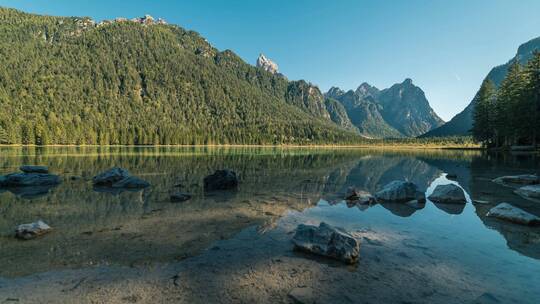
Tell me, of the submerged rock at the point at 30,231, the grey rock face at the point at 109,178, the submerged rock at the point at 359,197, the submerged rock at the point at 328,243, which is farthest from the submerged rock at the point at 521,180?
the grey rock face at the point at 109,178

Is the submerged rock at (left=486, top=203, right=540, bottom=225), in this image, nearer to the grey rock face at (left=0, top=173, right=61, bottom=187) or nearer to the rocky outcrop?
the rocky outcrop

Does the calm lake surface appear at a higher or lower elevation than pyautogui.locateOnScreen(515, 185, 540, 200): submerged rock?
lower

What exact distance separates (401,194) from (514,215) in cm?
657

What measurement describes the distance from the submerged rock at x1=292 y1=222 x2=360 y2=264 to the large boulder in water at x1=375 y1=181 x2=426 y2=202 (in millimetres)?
11014

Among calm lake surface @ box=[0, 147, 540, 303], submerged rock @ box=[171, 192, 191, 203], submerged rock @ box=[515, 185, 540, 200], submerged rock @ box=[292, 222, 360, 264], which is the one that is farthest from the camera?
submerged rock @ box=[515, 185, 540, 200]

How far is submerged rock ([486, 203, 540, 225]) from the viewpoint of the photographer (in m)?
13.5

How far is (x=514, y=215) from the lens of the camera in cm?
1417

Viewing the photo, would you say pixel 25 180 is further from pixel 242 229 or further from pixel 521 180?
pixel 521 180

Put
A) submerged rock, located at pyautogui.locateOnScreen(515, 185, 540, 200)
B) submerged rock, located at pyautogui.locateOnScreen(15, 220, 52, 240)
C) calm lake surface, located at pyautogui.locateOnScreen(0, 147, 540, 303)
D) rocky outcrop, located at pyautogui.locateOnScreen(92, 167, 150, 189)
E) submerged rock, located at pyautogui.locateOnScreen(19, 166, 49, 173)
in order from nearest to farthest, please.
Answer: calm lake surface, located at pyautogui.locateOnScreen(0, 147, 540, 303) → submerged rock, located at pyautogui.locateOnScreen(15, 220, 52, 240) → submerged rock, located at pyautogui.locateOnScreen(515, 185, 540, 200) → rocky outcrop, located at pyautogui.locateOnScreen(92, 167, 150, 189) → submerged rock, located at pyautogui.locateOnScreen(19, 166, 49, 173)

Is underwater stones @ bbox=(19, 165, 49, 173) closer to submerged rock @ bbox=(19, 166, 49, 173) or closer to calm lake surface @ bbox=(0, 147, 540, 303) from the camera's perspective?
submerged rock @ bbox=(19, 166, 49, 173)

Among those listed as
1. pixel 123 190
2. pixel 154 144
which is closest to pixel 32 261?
pixel 123 190

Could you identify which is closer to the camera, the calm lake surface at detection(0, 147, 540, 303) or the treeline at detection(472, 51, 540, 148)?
the calm lake surface at detection(0, 147, 540, 303)

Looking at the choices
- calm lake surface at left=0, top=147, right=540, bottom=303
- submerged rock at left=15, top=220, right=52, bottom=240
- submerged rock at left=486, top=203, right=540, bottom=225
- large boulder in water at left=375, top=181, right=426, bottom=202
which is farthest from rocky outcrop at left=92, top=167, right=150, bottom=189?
submerged rock at left=486, top=203, right=540, bottom=225

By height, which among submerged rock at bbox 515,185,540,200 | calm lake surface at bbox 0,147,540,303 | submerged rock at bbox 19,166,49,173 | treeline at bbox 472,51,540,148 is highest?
treeline at bbox 472,51,540,148
